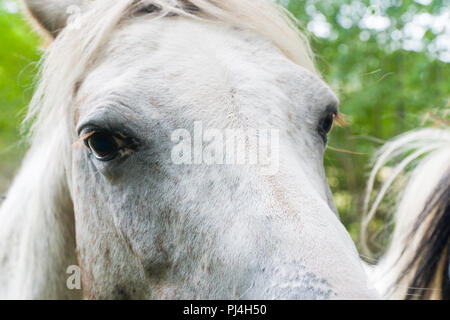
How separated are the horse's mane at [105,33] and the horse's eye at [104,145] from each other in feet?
1.51

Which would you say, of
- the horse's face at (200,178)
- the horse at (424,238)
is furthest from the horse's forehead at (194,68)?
the horse at (424,238)

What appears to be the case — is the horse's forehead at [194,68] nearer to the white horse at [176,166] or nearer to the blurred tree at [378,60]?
the white horse at [176,166]

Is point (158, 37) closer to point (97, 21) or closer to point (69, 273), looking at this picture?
point (97, 21)

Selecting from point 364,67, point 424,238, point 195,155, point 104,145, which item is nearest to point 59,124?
point 104,145

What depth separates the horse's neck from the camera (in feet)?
7.59

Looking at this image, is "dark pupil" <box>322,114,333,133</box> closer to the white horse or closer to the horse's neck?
the white horse

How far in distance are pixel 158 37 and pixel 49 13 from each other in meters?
0.88

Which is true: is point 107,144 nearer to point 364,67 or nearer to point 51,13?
point 51,13

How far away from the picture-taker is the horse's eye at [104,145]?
5.73 ft

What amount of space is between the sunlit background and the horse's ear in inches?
195

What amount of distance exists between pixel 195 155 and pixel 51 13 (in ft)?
4.83

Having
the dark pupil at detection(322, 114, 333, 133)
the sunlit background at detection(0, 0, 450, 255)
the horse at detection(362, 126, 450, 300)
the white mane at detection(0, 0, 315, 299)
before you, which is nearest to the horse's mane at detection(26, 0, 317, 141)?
the white mane at detection(0, 0, 315, 299)

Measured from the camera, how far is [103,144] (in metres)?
1.76

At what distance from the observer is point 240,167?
4.90 feet
